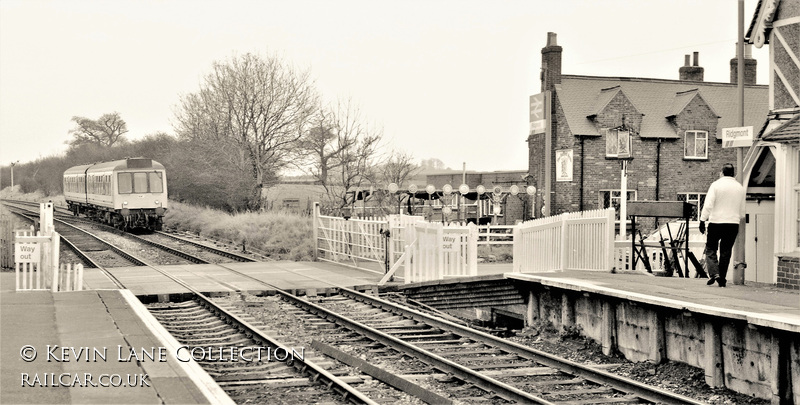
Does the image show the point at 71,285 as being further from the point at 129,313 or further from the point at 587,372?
the point at 587,372

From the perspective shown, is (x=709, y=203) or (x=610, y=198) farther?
(x=610, y=198)

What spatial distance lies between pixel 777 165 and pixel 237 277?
1166cm

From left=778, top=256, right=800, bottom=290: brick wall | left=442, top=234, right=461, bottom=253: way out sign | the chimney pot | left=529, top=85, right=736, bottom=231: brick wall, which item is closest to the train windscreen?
left=529, top=85, right=736, bottom=231: brick wall

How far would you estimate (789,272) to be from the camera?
11.8m

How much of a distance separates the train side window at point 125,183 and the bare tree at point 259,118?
6333mm

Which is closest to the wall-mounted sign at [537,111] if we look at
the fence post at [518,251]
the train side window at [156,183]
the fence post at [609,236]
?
the fence post at [518,251]

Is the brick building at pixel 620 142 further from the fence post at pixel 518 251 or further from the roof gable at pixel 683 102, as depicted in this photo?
the fence post at pixel 518 251

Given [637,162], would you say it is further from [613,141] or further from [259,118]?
[259,118]

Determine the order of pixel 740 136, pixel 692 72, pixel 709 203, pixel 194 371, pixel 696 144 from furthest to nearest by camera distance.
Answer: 1. pixel 692 72
2. pixel 696 144
3. pixel 740 136
4. pixel 709 203
5. pixel 194 371

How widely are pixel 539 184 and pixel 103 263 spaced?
21.6m

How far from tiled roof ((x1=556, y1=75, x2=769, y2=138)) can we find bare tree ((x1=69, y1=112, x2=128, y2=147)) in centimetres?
6938

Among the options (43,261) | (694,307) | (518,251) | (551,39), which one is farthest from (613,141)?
(694,307)

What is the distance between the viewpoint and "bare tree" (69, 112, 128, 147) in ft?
321

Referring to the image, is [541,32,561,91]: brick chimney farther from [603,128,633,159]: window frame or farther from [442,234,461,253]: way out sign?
[442,234,461,253]: way out sign
